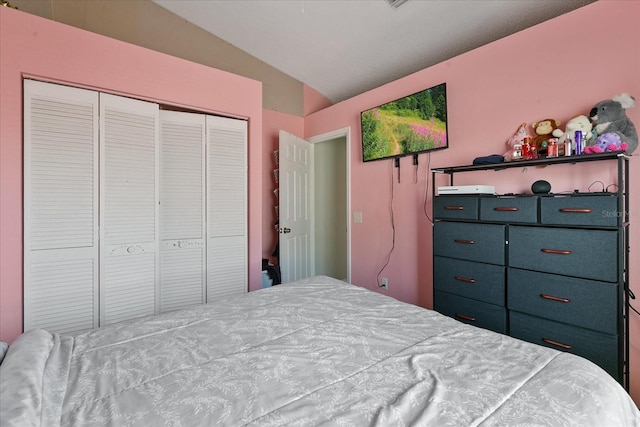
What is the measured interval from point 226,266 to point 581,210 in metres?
2.71

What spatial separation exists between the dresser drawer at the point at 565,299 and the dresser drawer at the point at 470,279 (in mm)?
73

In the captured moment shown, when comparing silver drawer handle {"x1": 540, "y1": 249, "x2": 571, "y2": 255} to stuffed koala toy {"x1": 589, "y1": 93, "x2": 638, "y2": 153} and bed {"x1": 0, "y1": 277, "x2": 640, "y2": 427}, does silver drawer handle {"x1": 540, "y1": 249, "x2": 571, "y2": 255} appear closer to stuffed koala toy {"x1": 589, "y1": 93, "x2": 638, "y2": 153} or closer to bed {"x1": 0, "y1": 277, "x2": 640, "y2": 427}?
stuffed koala toy {"x1": 589, "y1": 93, "x2": 638, "y2": 153}

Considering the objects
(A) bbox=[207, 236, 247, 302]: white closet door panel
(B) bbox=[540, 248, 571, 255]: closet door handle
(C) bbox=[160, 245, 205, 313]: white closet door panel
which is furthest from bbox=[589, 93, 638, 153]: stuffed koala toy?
(C) bbox=[160, 245, 205, 313]: white closet door panel

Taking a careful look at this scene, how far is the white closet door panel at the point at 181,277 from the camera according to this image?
2.68 m

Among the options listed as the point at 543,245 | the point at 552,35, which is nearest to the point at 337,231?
the point at 543,245

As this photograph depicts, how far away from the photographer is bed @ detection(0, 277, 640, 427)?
753 millimetres

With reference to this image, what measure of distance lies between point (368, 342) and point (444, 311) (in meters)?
1.39

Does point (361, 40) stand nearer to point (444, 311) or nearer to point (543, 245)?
point (543, 245)

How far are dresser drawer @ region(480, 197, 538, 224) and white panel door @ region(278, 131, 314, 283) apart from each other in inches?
83.4

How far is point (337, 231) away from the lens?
4223mm

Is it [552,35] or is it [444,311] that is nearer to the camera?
[552,35]

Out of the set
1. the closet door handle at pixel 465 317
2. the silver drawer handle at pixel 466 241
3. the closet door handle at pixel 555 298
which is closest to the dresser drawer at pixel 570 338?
the closet door handle at pixel 555 298

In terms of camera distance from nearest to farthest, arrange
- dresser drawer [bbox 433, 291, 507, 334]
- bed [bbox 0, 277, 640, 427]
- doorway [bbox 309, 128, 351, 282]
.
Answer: bed [bbox 0, 277, 640, 427] < dresser drawer [bbox 433, 291, 507, 334] < doorway [bbox 309, 128, 351, 282]

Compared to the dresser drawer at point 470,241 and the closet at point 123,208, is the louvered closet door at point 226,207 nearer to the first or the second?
the closet at point 123,208
